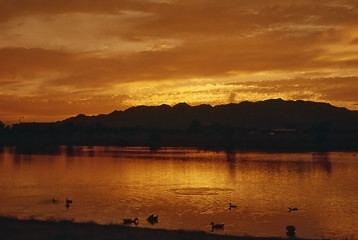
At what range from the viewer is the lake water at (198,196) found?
92.7ft

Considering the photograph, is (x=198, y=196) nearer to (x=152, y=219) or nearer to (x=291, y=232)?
(x=152, y=219)

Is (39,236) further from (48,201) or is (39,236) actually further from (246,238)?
(48,201)

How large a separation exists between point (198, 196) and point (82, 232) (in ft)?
54.9

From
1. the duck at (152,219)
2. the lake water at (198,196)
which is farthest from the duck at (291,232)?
the duck at (152,219)

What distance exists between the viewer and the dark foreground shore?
823 inches

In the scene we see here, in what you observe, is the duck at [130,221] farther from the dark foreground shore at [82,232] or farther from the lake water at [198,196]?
the dark foreground shore at [82,232]

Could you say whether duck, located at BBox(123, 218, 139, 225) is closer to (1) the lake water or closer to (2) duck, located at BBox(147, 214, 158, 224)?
(1) the lake water

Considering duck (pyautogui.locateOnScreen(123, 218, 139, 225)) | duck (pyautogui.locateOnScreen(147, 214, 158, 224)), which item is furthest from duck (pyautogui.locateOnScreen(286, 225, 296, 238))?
duck (pyautogui.locateOnScreen(123, 218, 139, 225))

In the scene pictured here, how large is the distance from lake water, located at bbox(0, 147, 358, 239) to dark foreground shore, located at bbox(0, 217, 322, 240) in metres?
3.02

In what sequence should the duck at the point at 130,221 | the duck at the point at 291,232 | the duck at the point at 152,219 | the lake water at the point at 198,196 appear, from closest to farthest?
the duck at the point at 291,232, the duck at the point at 130,221, the duck at the point at 152,219, the lake water at the point at 198,196

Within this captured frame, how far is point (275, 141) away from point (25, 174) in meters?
82.9

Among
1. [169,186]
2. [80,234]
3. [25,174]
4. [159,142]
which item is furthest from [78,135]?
[80,234]

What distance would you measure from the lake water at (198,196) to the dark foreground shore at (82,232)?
9.90 feet

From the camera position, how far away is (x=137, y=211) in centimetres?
3152
